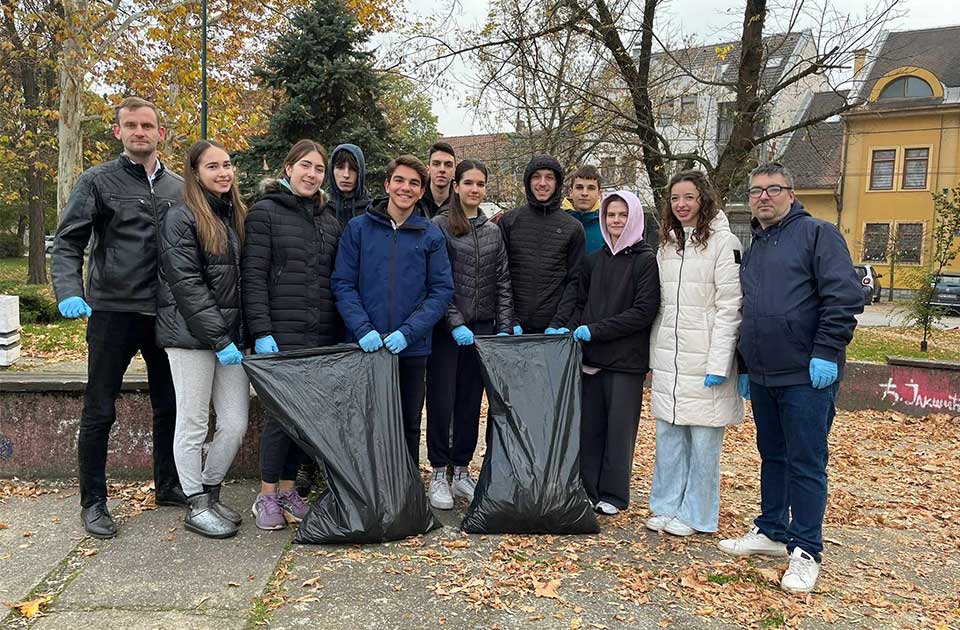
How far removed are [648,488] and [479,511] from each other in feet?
5.02

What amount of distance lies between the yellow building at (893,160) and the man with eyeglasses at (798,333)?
24169 millimetres

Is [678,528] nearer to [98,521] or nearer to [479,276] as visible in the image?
[479,276]

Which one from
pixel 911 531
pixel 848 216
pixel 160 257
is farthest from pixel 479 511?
pixel 848 216

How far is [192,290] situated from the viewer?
127 inches

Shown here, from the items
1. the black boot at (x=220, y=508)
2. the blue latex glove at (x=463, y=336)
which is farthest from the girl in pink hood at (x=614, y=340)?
the black boot at (x=220, y=508)

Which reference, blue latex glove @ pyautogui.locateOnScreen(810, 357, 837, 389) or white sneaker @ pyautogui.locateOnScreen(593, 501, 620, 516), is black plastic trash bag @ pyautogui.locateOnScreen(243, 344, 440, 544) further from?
blue latex glove @ pyautogui.locateOnScreen(810, 357, 837, 389)

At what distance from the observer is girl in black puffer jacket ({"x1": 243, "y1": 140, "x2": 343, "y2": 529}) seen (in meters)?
3.42

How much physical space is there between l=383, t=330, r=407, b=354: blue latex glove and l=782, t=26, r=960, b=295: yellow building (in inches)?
979

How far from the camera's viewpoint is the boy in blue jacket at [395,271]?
355 centimetres

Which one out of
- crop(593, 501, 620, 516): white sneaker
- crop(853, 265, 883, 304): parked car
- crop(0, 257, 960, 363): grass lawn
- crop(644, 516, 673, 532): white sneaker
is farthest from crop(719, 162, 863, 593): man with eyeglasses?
crop(853, 265, 883, 304): parked car

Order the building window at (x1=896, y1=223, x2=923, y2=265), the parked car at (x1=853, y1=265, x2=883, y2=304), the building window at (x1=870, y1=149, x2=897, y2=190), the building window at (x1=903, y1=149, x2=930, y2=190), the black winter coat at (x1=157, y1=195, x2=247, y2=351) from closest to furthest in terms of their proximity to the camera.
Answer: the black winter coat at (x1=157, y1=195, x2=247, y2=351) < the parked car at (x1=853, y1=265, x2=883, y2=304) < the building window at (x1=896, y1=223, x2=923, y2=265) < the building window at (x1=903, y1=149, x2=930, y2=190) < the building window at (x1=870, y1=149, x2=897, y2=190)

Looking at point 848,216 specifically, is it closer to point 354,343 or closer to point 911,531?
point 911,531

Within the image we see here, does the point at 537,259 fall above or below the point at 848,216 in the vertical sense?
below

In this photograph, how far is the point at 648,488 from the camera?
459 centimetres
